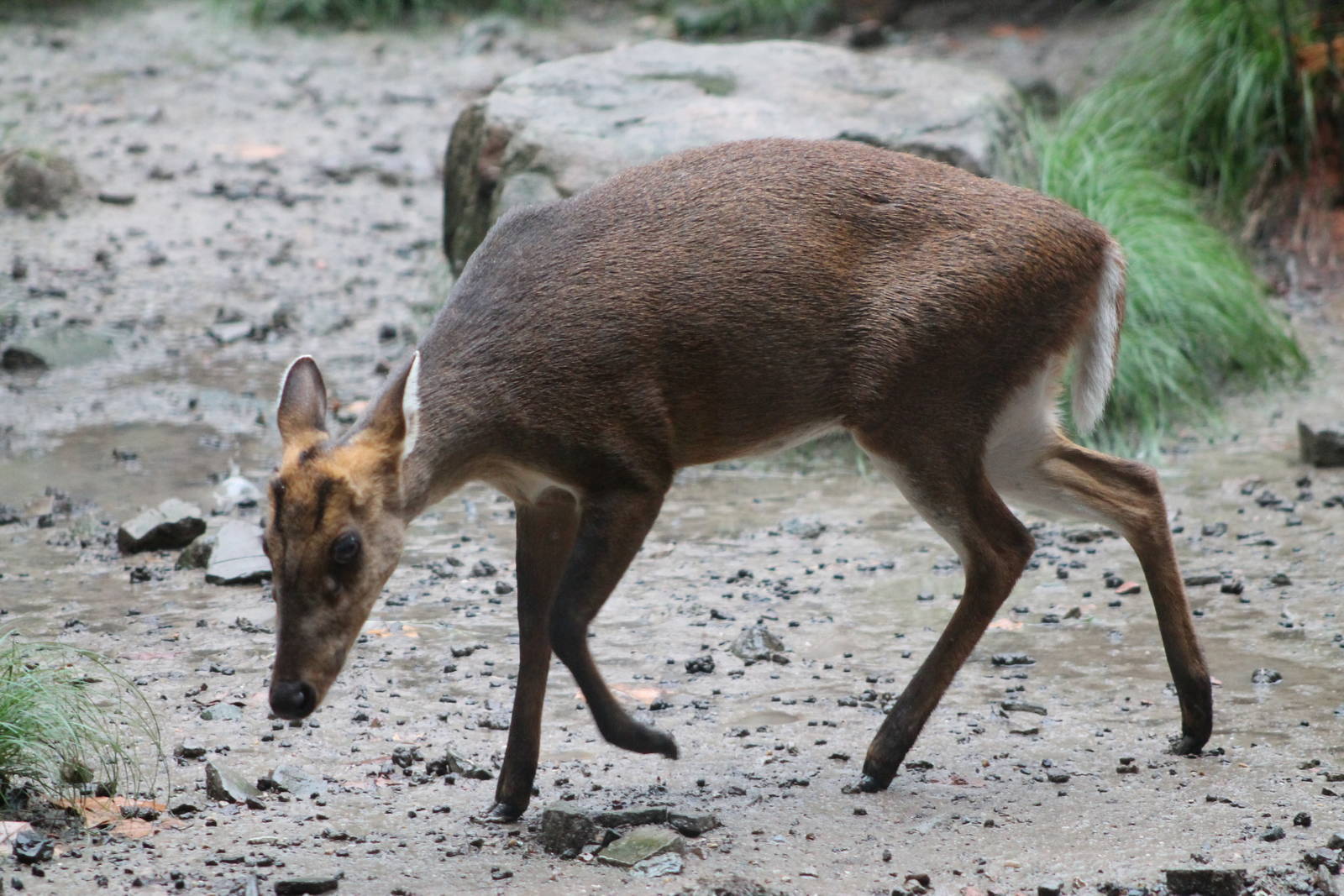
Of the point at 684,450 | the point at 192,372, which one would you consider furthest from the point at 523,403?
the point at 192,372

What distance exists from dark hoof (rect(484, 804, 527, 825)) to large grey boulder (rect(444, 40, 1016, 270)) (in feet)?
12.8

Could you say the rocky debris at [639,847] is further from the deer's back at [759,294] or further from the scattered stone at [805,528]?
the scattered stone at [805,528]

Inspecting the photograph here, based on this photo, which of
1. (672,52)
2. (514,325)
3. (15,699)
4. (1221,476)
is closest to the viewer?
(15,699)

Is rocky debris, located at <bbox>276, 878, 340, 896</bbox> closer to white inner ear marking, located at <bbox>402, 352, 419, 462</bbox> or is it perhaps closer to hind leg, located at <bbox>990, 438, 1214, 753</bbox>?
white inner ear marking, located at <bbox>402, 352, 419, 462</bbox>

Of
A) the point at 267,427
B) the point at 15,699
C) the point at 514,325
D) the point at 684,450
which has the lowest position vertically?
the point at 267,427

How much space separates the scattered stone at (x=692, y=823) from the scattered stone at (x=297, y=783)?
0.99m

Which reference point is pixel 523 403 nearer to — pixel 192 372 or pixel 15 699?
pixel 15 699

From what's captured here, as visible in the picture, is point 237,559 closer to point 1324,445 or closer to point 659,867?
point 659,867

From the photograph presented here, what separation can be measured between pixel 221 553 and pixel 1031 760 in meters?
3.13

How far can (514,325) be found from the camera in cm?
429

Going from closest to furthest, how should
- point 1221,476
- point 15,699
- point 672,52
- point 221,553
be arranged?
point 15,699 < point 221,553 < point 1221,476 < point 672,52

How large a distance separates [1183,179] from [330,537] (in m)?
7.07

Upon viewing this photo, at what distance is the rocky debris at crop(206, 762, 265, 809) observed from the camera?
428cm

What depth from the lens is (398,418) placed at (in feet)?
13.0
